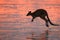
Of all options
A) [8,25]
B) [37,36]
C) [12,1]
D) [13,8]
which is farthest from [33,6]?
[37,36]

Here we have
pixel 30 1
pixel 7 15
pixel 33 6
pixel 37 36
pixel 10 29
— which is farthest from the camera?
pixel 30 1

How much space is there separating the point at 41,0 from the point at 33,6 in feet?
2.00

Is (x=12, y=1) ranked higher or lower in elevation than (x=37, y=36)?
higher

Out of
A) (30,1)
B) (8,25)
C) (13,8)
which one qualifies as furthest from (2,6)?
(8,25)

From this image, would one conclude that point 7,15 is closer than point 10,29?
No

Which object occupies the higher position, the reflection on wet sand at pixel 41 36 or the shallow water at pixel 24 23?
the shallow water at pixel 24 23

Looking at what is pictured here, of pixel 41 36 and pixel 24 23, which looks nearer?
pixel 41 36

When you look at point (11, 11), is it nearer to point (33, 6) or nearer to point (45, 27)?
point (33, 6)

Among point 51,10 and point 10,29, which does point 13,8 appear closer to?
point 51,10

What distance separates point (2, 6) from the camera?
400 centimetres

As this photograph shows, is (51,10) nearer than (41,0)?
Yes

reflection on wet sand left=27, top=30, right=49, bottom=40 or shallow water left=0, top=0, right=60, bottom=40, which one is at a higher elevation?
shallow water left=0, top=0, right=60, bottom=40

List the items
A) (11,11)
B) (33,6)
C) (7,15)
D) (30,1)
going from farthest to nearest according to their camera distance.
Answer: (30,1) → (33,6) → (11,11) → (7,15)

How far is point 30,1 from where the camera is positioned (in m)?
4.39
